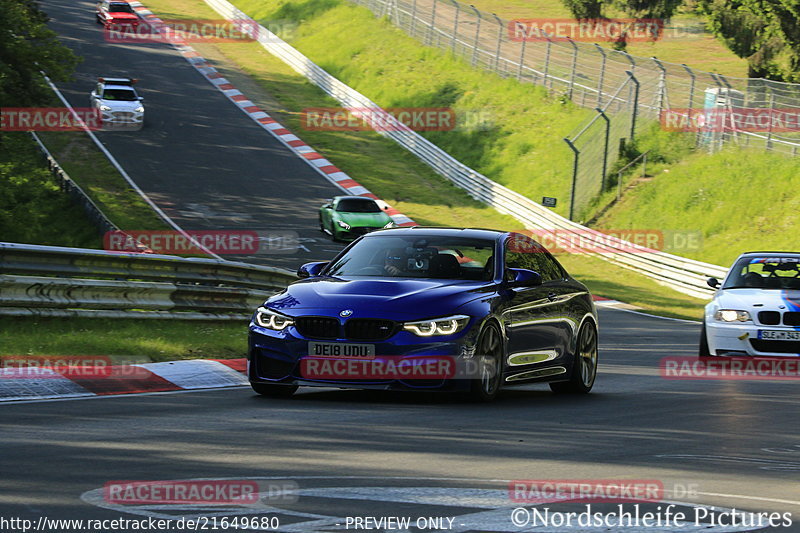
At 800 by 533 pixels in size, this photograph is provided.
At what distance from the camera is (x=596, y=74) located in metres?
44.6

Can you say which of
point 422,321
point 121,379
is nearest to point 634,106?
point 121,379

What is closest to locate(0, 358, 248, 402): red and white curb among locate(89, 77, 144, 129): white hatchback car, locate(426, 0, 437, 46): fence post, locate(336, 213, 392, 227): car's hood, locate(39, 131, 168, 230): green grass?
locate(336, 213, 392, 227): car's hood

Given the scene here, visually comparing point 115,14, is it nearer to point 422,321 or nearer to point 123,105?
point 123,105

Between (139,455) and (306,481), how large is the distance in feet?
3.91

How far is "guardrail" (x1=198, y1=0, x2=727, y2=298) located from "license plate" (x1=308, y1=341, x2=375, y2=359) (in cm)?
2104

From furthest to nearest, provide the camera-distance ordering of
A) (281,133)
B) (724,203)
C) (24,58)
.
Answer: (281,133)
(724,203)
(24,58)

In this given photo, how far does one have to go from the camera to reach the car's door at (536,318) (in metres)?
10.7

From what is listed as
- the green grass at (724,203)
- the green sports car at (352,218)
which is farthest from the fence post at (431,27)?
the green sports car at (352,218)

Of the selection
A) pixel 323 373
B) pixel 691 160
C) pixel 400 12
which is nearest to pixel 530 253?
pixel 323 373

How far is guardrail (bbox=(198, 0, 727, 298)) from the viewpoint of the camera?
31.2 m

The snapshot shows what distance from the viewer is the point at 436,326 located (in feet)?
31.9

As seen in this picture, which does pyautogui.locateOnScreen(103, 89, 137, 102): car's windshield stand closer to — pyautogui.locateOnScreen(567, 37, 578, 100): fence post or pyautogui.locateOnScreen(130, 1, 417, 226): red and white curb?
pyautogui.locateOnScreen(130, 1, 417, 226): red and white curb

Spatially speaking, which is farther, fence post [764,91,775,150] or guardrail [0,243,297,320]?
fence post [764,91,775,150]

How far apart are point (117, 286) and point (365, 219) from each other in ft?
64.5
